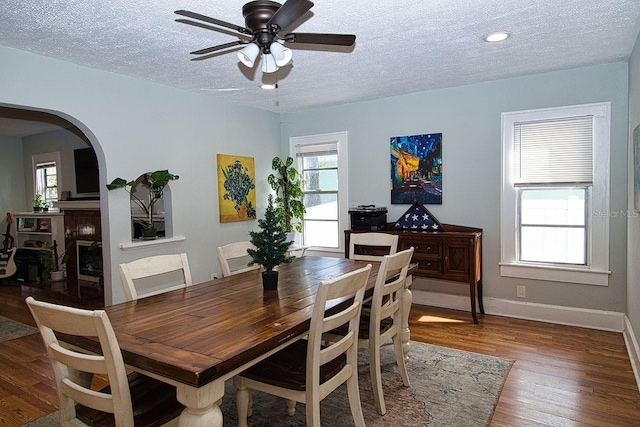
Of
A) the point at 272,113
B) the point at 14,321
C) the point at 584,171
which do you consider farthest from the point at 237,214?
the point at 584,171

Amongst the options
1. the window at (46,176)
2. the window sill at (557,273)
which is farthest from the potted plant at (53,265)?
the window sill at (557,273)

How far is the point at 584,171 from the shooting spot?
3725 millimetres

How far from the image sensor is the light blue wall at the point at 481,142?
358 centimetres

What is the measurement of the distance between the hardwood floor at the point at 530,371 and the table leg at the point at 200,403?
1731 mm

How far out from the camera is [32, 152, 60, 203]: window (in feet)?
21.7

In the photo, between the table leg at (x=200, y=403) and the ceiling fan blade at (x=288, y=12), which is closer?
the table leg at (x=200, y=403)

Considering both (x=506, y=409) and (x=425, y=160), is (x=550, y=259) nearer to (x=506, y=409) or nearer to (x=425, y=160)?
(x=425, y=160)

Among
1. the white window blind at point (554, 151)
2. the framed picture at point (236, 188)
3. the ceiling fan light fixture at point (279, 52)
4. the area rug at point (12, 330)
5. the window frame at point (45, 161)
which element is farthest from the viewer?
the window frame at point (45, 161)

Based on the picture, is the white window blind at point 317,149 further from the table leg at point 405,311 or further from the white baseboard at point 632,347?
the white baseboard at point 632,347

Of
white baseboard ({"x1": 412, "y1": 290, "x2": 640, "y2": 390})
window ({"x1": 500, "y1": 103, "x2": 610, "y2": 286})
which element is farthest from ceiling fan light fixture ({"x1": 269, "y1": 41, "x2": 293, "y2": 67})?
white baseboard ({"x1": 412, "y1": 290, "x2": 640, "y2": 390})

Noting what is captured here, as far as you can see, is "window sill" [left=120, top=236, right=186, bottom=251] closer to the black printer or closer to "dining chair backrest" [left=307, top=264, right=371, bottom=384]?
the black printer

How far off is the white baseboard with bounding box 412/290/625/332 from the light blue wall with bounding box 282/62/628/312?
0.06 meters

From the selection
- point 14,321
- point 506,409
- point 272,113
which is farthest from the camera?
point 272,113

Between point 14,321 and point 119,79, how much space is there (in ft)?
9.67
